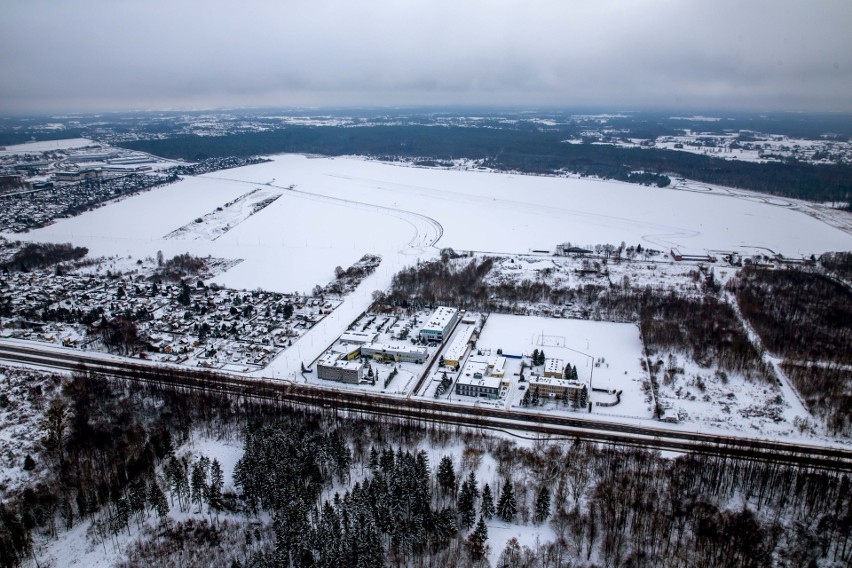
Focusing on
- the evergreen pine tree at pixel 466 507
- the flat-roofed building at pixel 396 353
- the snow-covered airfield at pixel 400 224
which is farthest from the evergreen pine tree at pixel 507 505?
the snow-covered airfield at pixel 400 224

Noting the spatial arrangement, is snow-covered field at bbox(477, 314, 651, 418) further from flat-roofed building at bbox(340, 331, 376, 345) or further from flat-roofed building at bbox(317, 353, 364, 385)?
flat-roofed building at bbox(317, 353, 364, 385)

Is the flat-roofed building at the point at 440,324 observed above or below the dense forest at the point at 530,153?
below

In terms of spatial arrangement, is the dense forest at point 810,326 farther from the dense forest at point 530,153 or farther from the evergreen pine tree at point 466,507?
the dense forest at point 530,153

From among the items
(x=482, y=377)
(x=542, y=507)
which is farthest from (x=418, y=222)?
(x=542, y=507)

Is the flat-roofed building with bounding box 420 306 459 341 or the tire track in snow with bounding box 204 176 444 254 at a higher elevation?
the tire track in snow with bounding box 204 176 444 254

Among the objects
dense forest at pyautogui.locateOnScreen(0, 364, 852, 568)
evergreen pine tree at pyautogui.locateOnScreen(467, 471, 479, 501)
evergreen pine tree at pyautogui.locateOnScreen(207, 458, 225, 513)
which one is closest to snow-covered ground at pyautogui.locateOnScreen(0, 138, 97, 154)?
dense forest at pyautogui.locateOnScreen(0, 364, 852, 568)

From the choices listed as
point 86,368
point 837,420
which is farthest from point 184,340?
point 837,420
